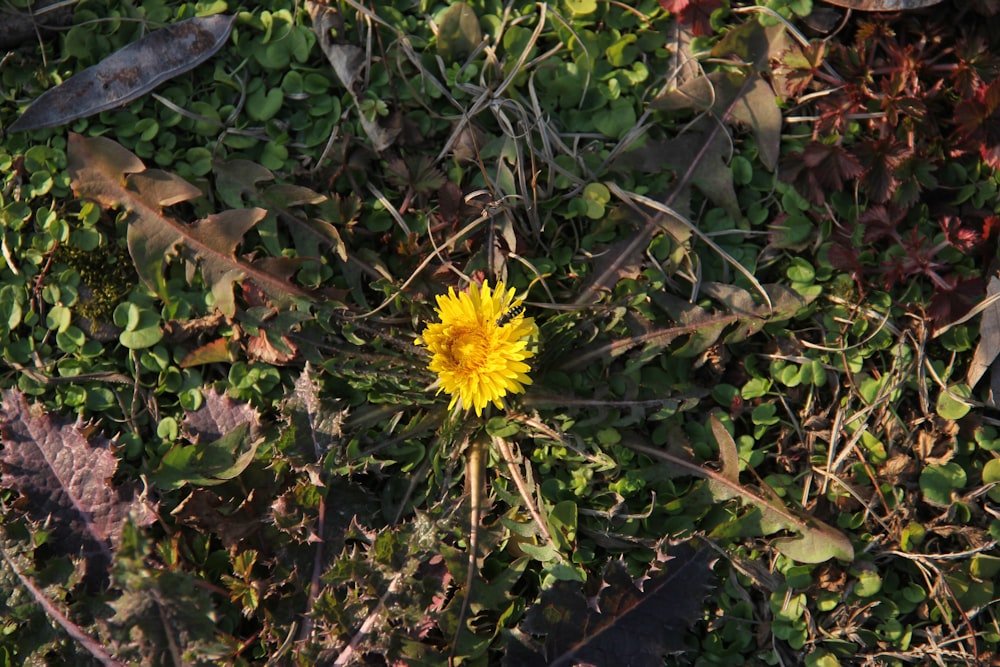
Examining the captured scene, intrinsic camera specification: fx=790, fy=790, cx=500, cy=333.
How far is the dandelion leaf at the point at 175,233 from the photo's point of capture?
113 inches

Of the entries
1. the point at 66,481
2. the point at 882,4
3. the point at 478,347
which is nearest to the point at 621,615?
the point at 478,347

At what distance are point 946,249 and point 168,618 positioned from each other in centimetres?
298

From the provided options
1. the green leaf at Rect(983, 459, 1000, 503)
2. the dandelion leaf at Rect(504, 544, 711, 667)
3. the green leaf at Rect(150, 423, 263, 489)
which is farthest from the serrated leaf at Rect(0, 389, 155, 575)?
the green leaf at Rect(983, 459, 1000, 503)

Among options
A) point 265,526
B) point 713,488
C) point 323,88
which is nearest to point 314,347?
point 265,526

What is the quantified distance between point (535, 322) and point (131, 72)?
183cm

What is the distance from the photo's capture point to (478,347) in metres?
2.53

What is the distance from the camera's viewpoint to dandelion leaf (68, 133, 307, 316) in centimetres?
288

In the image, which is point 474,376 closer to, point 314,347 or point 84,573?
point 314,347

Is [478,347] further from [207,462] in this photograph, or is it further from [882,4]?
[882,4]

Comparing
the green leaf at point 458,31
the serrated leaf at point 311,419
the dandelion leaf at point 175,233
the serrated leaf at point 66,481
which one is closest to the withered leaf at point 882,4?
the green leaf at point 458,31

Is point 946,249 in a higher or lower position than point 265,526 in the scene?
higher

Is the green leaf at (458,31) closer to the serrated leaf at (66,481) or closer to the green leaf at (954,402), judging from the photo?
the serrated leaf at (66,481)

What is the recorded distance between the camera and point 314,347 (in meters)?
2.91

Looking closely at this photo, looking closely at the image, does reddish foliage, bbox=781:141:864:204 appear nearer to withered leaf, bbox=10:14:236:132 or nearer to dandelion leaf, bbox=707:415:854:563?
dandelion leaf, bbox=707:415:854:563
